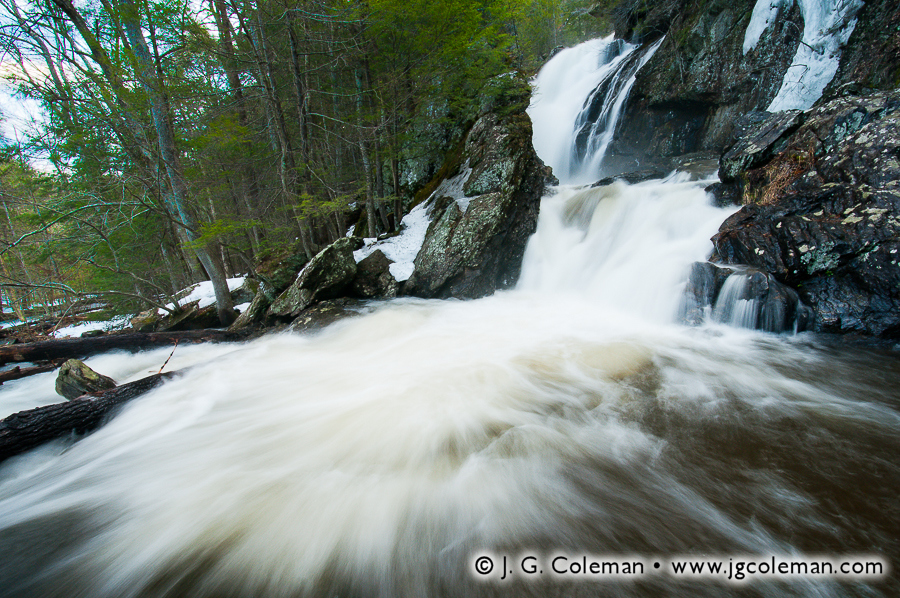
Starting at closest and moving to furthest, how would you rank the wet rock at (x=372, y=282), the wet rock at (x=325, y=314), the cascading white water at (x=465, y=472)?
the cascading white water at (x=465, y=472) < the wet rock at (x=325, y=314) < the wet rock at (x=372, y=282)

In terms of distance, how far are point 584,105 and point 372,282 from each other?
11.1 meters

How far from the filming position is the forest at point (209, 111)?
548 cm

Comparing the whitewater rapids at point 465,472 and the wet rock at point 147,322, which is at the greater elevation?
the wet rock at point 147,322

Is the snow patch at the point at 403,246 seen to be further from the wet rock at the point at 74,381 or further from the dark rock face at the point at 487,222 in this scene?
the wet rock at the point at 74,381

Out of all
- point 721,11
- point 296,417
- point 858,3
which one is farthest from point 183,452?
point 721,11

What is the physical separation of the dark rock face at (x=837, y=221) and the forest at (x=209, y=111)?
6.34m

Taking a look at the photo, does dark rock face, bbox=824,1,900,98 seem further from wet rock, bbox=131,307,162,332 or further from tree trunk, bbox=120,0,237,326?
wet rock, bbox=131,307,162,332

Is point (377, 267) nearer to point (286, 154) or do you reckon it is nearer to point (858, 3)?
point (286, 154)

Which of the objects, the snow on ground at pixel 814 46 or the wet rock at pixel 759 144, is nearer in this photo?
the wet rock at pixel 759 144

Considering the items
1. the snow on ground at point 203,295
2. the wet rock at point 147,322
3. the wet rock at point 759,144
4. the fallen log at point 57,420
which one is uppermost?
the wet rock at point 759,144

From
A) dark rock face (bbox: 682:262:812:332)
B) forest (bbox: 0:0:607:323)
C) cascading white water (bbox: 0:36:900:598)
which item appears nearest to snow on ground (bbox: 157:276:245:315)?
forest (bbox: 0:0:607:323)

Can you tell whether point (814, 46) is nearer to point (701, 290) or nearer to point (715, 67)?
point (715, 67)

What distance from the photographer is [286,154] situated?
23.1ft

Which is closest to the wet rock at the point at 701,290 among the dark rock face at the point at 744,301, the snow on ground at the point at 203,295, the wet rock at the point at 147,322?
the dark rock face at the point at 744,301
